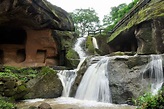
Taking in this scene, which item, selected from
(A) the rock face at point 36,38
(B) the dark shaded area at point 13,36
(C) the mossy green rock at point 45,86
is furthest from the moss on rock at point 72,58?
(C) the mossy green rock at point 45,86

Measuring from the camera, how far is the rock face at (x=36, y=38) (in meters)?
17.4

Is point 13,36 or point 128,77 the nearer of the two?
point 128,77

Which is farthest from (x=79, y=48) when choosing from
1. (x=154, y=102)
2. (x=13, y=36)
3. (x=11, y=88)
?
(x=154, y=102)

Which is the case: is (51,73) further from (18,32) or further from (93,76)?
(18,32)

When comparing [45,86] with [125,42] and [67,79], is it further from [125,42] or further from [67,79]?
[125,42]

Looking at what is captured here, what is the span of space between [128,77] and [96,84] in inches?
67.8

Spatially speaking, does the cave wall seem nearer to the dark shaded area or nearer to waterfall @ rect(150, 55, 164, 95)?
the dark shaded area

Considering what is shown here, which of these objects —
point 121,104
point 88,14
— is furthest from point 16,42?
point 88,14

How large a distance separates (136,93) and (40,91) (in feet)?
17.0

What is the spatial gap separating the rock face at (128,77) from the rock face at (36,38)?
29.9 ft

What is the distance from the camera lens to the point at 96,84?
10477 millimetres

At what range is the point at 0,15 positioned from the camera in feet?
49.6

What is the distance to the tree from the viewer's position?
4766 centimetres

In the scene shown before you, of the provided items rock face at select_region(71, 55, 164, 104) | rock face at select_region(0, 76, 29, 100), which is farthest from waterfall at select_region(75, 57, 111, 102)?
rock face at select_region(0, 76, 29, 100)
